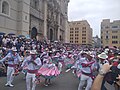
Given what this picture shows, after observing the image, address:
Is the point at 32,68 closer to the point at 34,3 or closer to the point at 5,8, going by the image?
the point at 5,8

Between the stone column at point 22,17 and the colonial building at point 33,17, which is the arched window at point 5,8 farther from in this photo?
the stone column at point 22,17

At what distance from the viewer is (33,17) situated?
114ft

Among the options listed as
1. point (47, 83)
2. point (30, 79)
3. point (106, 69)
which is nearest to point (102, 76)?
point (106, 69)

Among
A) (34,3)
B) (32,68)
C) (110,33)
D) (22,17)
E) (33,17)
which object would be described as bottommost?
(32,68)

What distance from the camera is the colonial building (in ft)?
85.3

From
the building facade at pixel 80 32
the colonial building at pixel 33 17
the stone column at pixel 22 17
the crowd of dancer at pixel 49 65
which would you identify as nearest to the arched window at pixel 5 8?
the colonial building at pixel 33 17

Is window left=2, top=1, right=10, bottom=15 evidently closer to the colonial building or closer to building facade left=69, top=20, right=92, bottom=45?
the colonial building

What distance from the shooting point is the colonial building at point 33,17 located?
25984 mm

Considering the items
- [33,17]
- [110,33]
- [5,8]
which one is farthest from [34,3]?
[110,33]

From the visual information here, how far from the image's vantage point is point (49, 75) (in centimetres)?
1120

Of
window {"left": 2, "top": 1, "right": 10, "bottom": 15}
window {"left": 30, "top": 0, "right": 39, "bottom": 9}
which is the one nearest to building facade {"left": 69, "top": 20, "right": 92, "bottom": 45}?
window {"left": 30, "top": 0, "right": 39, "bottom": 9}

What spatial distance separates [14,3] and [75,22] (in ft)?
361

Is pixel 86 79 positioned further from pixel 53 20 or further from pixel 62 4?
pixel 62 4

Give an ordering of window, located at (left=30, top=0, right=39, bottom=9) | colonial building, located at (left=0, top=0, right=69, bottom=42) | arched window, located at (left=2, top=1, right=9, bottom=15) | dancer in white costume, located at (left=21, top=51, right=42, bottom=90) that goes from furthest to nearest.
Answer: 1. window, located at (left=30, top=0, right=39, bottom=9)
2. colonial building, located at (left=0, top=0, right=69, bottom=42)
3. arched window, located at (left=2, top=1, right=9, bottom=15)
4. dancer in white costume, located at (left=21, top=51, right=42, bottom=90)
